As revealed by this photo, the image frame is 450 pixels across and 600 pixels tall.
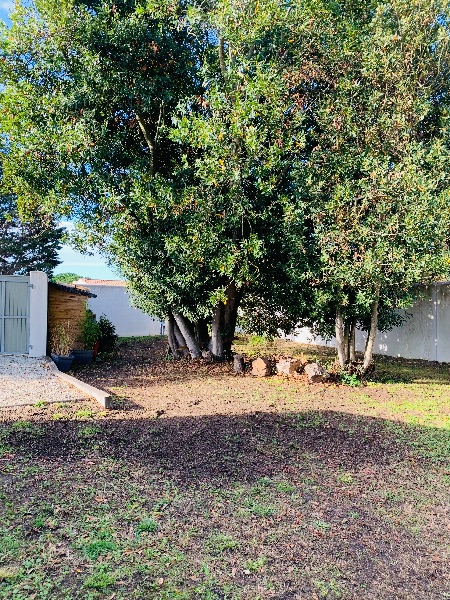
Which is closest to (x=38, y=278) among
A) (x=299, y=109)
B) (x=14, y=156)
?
(x=14, y=156)

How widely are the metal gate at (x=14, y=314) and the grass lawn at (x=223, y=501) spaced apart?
5753 mm

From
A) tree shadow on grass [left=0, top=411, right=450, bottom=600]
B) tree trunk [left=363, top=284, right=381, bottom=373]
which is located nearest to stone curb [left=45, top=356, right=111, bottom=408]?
tree shadow on grass [left=0, top=411, right=450, bottom=600]

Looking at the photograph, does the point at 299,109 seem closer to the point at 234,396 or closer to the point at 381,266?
the point at 381,266

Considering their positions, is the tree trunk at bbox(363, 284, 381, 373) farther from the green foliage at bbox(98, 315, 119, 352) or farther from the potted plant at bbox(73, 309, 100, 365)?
the green foliage at bbox(98, 315, 119, 352)

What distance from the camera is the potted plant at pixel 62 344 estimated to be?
412 inches

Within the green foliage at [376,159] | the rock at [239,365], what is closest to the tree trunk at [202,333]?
the rock at [239,365]

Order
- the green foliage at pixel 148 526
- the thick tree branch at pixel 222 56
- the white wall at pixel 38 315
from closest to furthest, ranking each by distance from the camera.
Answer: the green foliage at pixel 148 526 < the thick tree branch at pixel 222 56 < the white wall at pixel 38 315

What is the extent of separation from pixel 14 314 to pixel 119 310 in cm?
872

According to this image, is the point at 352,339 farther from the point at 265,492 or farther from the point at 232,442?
the point at 265,492

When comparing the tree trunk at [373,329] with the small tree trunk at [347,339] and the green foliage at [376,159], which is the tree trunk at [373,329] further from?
the small tree trunk at [347,339]

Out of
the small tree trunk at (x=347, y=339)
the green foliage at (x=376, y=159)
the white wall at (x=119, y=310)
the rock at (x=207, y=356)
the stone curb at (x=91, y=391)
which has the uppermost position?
the green foliage at (x=376, y=159)

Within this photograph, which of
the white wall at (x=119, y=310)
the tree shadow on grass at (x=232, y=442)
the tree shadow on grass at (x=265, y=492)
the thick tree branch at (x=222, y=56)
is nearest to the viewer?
the tree shadow on grass at (x=265, y=492)

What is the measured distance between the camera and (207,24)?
807cm

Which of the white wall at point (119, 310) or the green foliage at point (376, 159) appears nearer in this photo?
the green foliage at point (376, 159)
